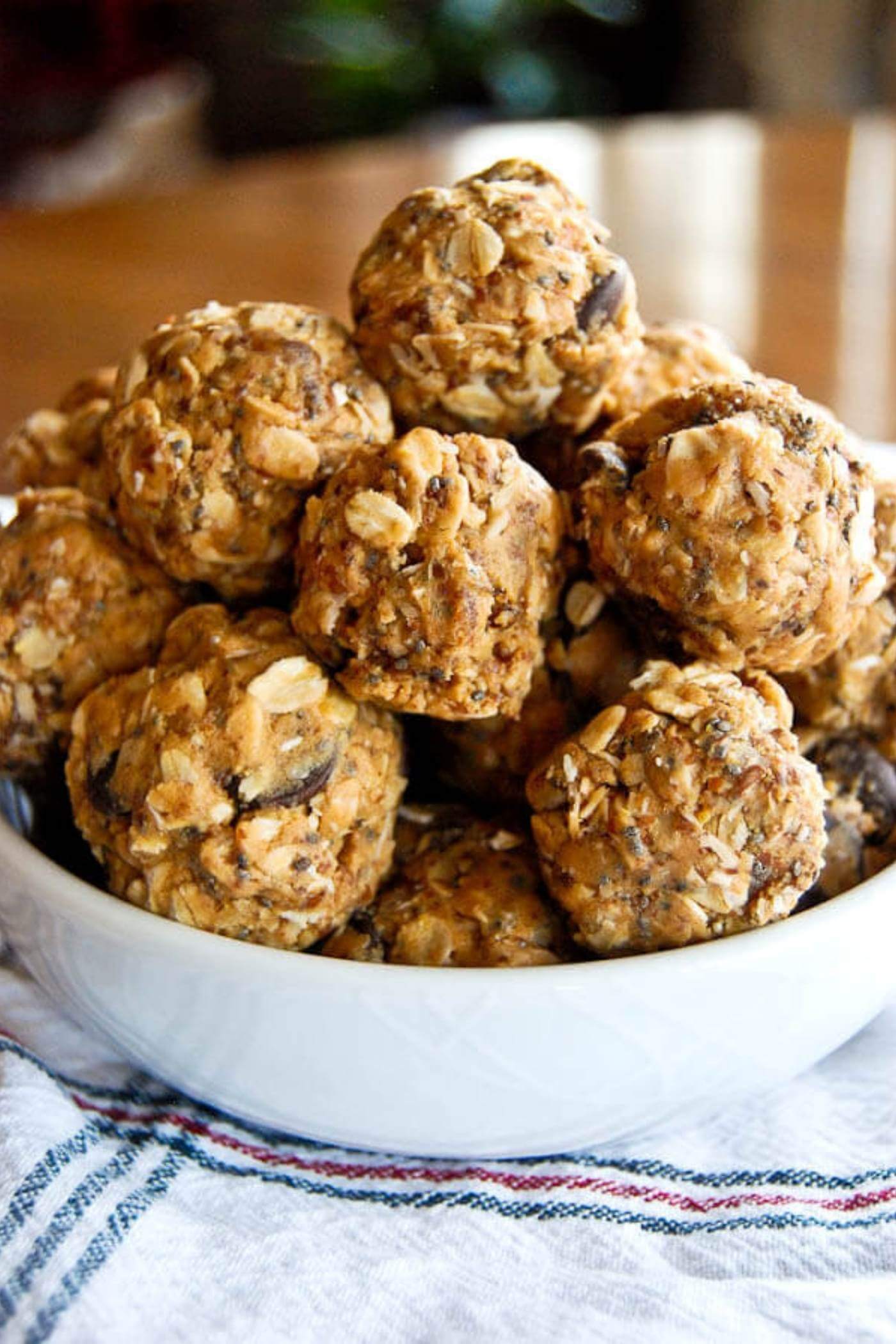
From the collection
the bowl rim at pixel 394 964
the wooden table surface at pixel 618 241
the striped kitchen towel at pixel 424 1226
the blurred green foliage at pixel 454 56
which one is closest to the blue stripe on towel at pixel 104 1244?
the striped kitchen towel at pixel 424 1226

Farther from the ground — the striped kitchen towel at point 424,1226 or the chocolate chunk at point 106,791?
the chocolate chunk at point 106,791

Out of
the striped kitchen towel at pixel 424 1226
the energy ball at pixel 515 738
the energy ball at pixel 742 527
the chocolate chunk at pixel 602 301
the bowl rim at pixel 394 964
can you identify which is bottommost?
the striped kitchen towel at pixel 424 1226

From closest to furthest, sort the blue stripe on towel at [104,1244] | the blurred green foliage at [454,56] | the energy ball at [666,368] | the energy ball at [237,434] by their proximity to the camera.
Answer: the blue stripe on towel at [104,1244]
the energy ball at [237,434]
the energy ball at [666,368]
the blurred green foliage at [454,56]

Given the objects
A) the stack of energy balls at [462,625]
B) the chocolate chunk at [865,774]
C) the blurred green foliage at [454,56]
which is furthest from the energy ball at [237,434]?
the blurred green foliage at [454,56]

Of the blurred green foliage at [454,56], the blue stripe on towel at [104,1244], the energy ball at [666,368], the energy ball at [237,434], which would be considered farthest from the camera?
the blurred green foliage at [454,56]

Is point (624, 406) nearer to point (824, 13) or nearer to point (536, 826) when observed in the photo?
point (536, 826)

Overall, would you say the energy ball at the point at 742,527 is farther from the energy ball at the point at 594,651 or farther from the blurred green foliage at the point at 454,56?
the blurred green foliage at the point at 454,56

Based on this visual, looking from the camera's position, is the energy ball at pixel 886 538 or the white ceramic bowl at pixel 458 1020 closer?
the white ceramic bowl at pixel 458 1020
